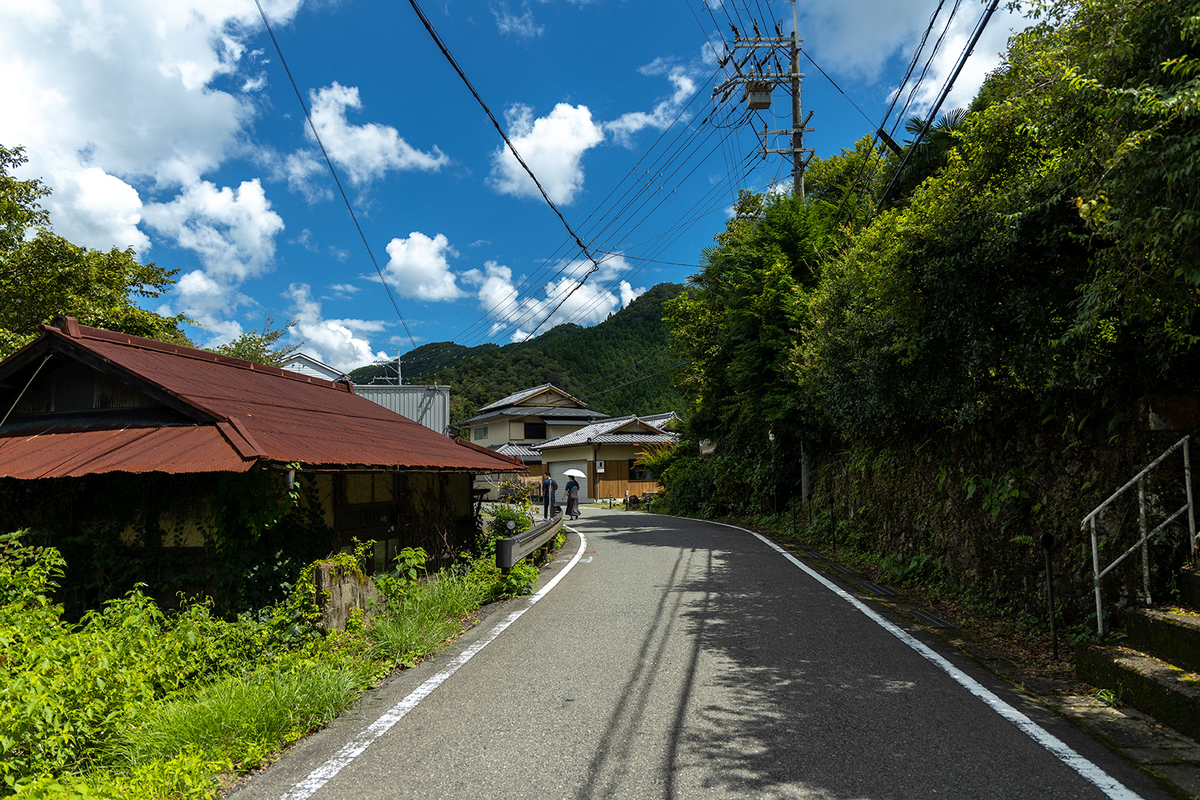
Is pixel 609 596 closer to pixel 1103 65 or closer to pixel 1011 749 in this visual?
pixel 1011 749

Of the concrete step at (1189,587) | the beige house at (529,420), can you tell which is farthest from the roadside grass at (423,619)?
the beige house at (529,420)

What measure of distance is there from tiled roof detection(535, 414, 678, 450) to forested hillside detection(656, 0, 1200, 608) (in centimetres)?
2631

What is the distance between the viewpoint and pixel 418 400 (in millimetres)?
26453

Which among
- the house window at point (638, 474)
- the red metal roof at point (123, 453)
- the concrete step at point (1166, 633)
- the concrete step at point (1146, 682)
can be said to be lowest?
the concrete step at point (1146, 682)

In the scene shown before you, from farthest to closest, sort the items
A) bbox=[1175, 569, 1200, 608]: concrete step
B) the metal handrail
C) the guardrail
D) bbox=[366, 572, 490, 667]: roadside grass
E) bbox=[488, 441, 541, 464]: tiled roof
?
bbox=[488, 441, 541, 464]: tiled roof → the guardrail → bbox=[366, 572, 490, 667]: roadside grass → the metal handrail → bbox=[1175, 569, 1200, 608]: concrete step

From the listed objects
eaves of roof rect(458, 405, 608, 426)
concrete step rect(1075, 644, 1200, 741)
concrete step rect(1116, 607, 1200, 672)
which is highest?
eaves of roof rect(458, 405, 608, 426)

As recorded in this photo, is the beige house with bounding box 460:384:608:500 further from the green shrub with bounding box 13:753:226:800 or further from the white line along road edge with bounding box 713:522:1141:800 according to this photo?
the green shrub with bounding box 13:753:226:800

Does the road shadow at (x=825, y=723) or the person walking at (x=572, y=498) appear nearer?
the road shadow at (x=825, y=723)

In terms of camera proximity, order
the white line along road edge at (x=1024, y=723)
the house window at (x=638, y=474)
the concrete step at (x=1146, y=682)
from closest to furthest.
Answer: the white line along road edge at (x=1024, y=723), the concrete step at (x=1146, y=682), the house window at (x=638, y=474)

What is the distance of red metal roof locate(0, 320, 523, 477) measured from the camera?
20.5 feet

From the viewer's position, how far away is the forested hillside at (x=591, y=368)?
65.4 metres

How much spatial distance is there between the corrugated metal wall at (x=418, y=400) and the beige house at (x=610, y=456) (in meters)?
14.6

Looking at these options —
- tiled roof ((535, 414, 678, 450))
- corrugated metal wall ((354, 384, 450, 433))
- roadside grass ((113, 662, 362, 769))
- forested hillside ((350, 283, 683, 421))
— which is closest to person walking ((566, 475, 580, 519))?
corrugated metal wall ((354, 384, 450, 433))

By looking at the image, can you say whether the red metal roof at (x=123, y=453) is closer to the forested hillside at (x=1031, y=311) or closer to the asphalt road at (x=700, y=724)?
the asphalt road at (x=700, y=724)
